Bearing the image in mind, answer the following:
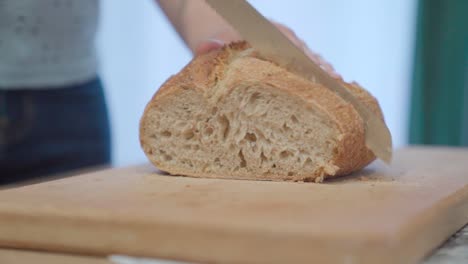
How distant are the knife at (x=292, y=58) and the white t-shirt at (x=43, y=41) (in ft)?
2.06

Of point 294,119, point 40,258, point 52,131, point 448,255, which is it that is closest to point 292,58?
point 294,119

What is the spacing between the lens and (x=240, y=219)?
1060 millimetres

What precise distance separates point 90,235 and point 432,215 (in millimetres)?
542

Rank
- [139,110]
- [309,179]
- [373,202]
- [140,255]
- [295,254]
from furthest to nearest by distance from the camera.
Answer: [139,110], [309,179], [373,202], [140,255], [295,254]

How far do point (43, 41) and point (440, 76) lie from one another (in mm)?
2071

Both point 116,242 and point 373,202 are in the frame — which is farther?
point 373,202

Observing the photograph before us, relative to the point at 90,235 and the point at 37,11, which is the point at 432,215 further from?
the point at 37,11

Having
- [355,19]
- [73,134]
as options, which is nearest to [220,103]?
[73,134]

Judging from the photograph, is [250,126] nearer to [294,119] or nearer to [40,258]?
[294,119]

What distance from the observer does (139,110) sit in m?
3.30

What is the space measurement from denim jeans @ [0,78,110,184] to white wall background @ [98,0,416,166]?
944 millimetres

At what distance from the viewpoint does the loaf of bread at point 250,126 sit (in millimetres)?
1461

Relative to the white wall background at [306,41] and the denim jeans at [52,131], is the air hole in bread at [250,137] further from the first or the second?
the white wall background at [306,41]

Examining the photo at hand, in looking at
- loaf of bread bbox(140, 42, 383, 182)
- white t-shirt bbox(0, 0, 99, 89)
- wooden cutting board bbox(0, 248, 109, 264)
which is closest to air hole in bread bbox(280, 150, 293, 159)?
loaf of bread bbox(140, 42, 383, 182)
